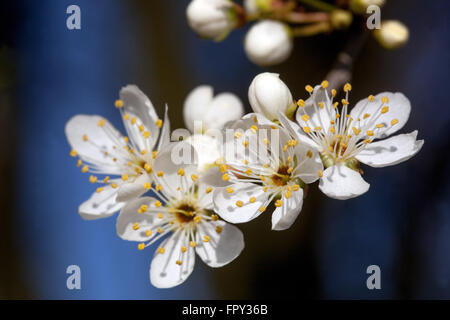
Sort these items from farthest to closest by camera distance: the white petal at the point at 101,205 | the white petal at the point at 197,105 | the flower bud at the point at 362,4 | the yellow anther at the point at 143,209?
the white petal at the point at 197,105, the flower bud at the point at 362,4, the white petal at the point at 101,205, the yellow anther at the point at 143,209

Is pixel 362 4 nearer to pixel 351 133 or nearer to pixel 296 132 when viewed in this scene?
pixel 351 133

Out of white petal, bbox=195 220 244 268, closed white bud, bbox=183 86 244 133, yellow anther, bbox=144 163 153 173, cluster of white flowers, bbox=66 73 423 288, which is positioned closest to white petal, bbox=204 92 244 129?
closed white bud, bbox=183 86 244 133

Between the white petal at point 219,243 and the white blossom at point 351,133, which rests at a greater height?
the white blossom at point 351,133

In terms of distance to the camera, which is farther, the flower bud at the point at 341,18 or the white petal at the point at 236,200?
the flower bud at the point at 341,18

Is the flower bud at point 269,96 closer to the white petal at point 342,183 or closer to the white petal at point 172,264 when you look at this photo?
the white petal at point 342,183

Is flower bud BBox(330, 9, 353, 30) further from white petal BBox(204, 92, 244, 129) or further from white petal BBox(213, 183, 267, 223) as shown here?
white petal BBox(213, 183, 267, 223)

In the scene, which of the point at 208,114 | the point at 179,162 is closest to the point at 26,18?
the point at 208,114

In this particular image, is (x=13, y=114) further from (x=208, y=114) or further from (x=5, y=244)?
(x=208, y=114)

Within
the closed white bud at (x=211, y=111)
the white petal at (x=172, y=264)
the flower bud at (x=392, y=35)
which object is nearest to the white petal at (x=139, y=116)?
the closed white bud at (x=211, y=111)
